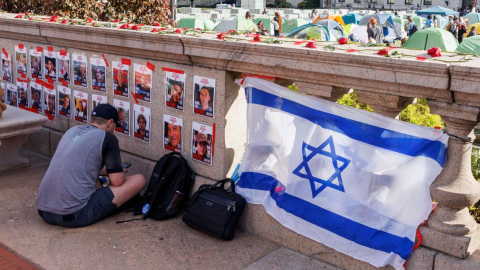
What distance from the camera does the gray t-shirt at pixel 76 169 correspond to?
4941mm

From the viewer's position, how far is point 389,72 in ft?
12.5

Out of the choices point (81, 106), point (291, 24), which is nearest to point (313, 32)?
point (291, 24)

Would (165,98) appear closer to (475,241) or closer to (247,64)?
(247,64)

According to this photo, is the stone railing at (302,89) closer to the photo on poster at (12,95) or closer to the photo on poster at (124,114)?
the photo on poster at (124,114)

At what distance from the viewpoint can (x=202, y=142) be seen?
5.25m

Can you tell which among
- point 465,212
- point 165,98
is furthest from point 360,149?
point 165,98

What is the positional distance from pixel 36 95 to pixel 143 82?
7.77 ft

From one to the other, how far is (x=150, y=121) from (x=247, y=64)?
5.06 ft

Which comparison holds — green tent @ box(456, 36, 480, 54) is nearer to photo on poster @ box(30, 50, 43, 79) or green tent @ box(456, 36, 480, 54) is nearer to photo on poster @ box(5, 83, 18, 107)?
photo on poster @ box(30, 50, 43, 79)

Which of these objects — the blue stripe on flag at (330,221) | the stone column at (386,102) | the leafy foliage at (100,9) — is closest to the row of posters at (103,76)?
the blue stripe on flag at (330,221)

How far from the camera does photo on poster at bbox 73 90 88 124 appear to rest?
6.57 meters

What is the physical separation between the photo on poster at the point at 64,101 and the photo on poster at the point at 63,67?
11 cm

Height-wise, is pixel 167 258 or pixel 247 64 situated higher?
pixel 247 64

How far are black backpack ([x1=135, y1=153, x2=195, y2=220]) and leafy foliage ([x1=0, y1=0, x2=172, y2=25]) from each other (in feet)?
19.2
